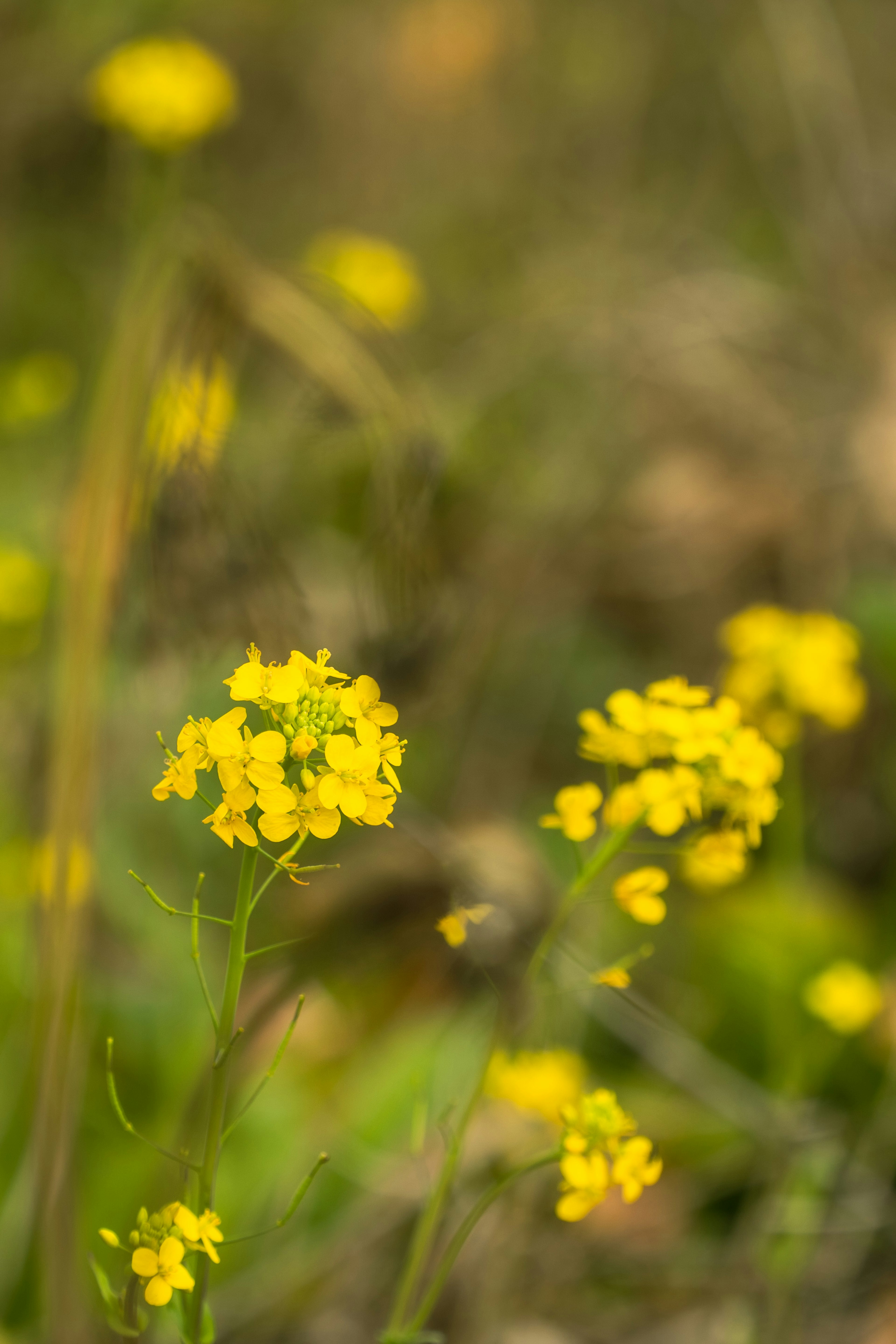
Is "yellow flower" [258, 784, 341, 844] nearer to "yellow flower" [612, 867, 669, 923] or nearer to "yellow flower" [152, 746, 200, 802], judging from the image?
"yellow flower" [152, 746, 200, 802]

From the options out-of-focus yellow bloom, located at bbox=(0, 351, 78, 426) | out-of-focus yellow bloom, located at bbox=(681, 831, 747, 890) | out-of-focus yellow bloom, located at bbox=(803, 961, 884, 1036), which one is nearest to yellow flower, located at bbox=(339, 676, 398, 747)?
out-of-focus yellow bloom, located at bbox=(681, 831, 747, 890)

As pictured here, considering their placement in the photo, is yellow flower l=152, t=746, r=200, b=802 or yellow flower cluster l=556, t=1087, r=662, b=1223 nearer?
yellow flower l=152, t=746, r=200, b=802

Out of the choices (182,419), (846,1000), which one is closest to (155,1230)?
(182,419)

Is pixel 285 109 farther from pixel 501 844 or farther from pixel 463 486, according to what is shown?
pixel 501 844

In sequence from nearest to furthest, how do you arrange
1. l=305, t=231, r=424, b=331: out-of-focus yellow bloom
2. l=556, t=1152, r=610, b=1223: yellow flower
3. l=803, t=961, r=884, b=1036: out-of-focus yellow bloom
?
l=556, t=1152, r=610, b=1223: yellow flower < l=803, t=961, r=884, b=1036: out-of-focus yellow bloom < l=305, t=231, r=424, b=331: out-of-focus yellow bloom

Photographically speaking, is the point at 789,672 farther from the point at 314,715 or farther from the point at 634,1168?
the point at 314,715

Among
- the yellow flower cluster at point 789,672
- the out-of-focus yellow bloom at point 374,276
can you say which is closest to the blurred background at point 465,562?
the out-of-focus yellow bloom at point 374,276
